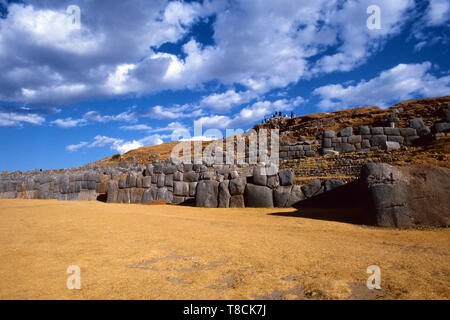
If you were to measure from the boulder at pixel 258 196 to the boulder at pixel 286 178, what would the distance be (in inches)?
29.5

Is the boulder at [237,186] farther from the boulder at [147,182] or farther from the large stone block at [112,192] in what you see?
the large stone block at [112,192]

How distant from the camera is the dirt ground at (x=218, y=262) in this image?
3174 millimetres

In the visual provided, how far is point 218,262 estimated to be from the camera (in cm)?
434

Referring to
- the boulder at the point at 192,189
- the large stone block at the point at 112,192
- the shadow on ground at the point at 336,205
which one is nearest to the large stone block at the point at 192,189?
the boulder at the point at 192,189

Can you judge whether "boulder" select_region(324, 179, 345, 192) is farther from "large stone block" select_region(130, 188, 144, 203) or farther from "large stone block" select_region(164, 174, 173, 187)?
"large stone block" select_region(130, 188, 144, 203)

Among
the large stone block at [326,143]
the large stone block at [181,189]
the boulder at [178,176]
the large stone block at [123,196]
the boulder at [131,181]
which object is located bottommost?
the large stone block at [123,196]

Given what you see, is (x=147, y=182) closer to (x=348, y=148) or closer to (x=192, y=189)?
(x=192, y=189)

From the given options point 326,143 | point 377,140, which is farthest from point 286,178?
point 377,140

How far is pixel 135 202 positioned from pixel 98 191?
169 inches

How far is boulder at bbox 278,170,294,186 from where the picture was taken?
1253cm

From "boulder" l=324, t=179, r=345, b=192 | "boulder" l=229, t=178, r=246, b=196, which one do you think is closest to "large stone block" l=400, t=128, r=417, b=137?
"boulder" l=324, t=179, r=345, b=192

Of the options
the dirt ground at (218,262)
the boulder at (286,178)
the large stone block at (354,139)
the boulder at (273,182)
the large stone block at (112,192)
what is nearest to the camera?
the dirt ground at (218,262)

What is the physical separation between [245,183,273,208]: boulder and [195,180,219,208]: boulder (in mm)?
1677
